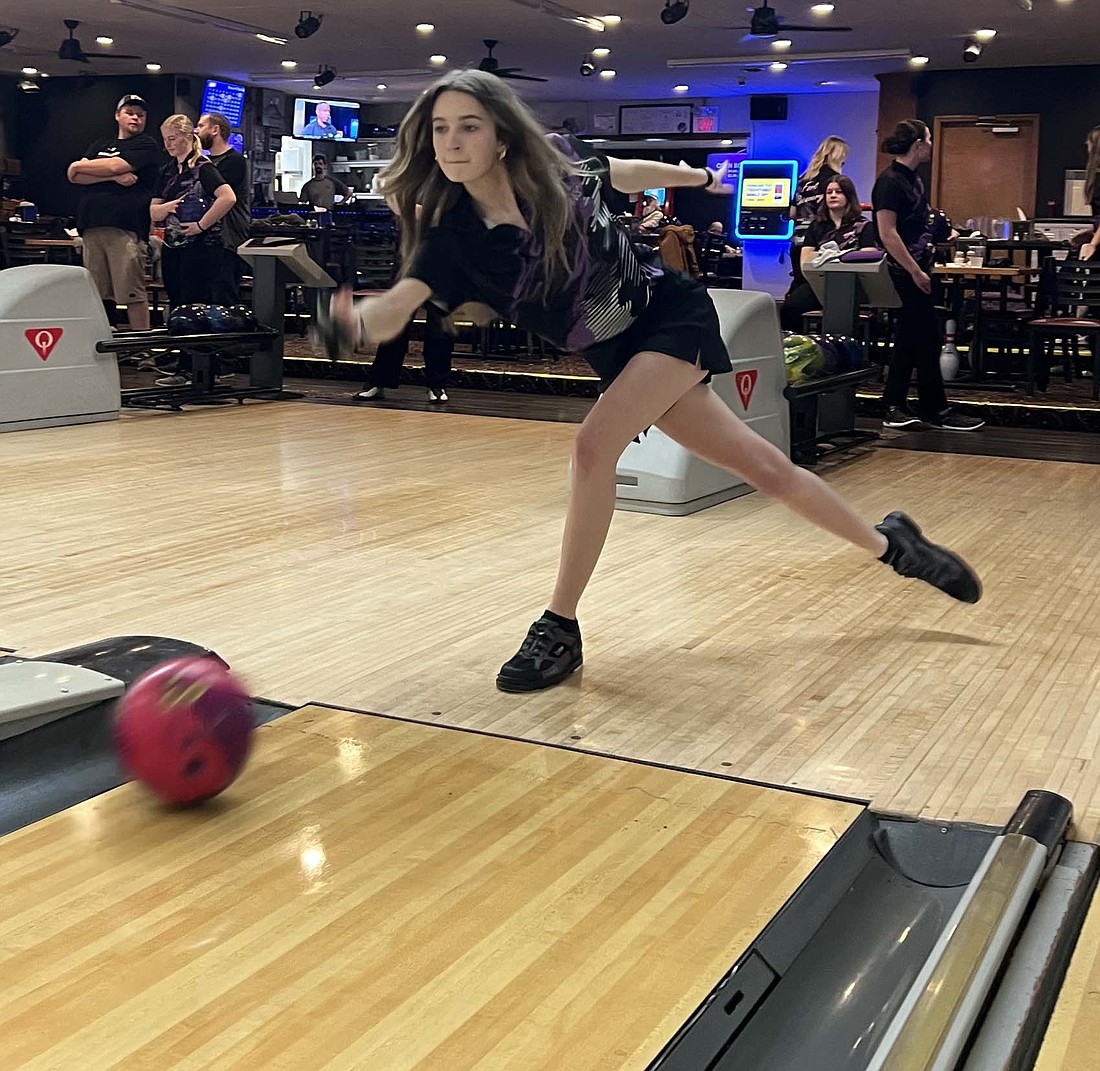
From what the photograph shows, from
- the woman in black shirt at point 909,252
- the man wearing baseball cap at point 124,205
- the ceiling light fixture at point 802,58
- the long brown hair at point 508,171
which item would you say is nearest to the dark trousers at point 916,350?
the woman in black shirt at point 909,252

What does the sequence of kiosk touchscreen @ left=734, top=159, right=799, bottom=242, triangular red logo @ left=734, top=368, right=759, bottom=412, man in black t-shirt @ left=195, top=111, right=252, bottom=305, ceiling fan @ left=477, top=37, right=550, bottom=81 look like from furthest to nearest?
kiosk touchscreen @ left=734, top=159, right=799, bottom=242 → ceiling fan @ left=477, top=37, right=550, bottom=81 → man in black t-shirt @ left=195, top=111, right=252, bottom=305 → triangular red logo @ left=734, top=368, right=759, bottom=412

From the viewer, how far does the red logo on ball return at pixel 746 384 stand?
14.4 ft

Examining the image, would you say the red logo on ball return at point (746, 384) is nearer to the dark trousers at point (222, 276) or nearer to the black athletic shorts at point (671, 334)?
the black athletic shorts at point (671, 334)

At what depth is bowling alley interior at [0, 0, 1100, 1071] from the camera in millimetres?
1410

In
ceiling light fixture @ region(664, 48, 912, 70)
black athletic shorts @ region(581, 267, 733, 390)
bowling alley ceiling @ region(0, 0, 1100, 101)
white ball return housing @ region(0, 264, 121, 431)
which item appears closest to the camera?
black athletic shorts @ region(581, 267, 733, 390)

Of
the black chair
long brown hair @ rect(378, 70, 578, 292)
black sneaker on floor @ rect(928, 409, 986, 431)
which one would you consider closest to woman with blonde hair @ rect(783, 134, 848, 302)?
black sneaker on floor @ rect(928, 409, 986, 431)

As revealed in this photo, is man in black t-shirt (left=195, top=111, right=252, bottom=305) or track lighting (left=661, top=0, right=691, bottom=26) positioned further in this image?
track lighting (left=661, top=0, right=691, bottom=26)

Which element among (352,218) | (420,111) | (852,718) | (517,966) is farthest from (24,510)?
(352,218)

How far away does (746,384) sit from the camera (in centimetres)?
443

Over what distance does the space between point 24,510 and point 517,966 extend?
292 centimetres

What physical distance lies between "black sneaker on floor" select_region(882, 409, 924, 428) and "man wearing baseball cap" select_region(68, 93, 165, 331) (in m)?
3.61

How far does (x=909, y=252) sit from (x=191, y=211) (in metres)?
3.21

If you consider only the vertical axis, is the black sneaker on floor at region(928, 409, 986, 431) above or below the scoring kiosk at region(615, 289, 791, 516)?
below

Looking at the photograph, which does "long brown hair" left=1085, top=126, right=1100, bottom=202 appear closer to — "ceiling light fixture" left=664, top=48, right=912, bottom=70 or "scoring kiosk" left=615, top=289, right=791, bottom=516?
"scoring kiosk" left=615, top=289, right=791, bottom=516
